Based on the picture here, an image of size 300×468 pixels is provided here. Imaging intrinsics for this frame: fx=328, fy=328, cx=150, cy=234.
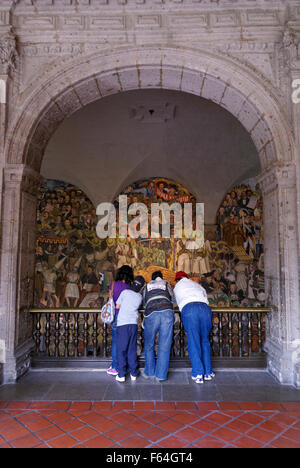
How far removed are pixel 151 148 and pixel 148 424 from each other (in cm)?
724

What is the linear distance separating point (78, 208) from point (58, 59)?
17.6 ft

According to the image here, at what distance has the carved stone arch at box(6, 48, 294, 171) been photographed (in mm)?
4516

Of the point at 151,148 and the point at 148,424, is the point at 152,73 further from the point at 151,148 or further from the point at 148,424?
the point at 148,424

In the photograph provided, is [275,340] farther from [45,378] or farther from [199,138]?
[199,138]

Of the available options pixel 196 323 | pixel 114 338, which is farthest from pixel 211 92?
pixel 114 338

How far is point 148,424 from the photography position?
306cm

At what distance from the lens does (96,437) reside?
A: 2.83 meters

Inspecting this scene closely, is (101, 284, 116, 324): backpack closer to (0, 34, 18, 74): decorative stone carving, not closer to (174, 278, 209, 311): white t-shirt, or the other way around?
(174, 278, 209, 311): white t-shirt

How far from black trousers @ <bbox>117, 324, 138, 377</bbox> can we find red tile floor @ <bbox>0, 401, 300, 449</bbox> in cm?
63

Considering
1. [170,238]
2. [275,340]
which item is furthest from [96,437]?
[170,238]

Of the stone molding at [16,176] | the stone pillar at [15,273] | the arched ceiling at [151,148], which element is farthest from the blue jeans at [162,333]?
the arched ceiling at [151,148]

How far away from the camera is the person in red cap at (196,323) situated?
4.14 m

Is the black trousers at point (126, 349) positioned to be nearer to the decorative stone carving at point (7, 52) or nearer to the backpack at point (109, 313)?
the backpack at point (109, 313)

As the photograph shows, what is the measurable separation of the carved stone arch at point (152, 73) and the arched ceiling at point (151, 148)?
133 inches
